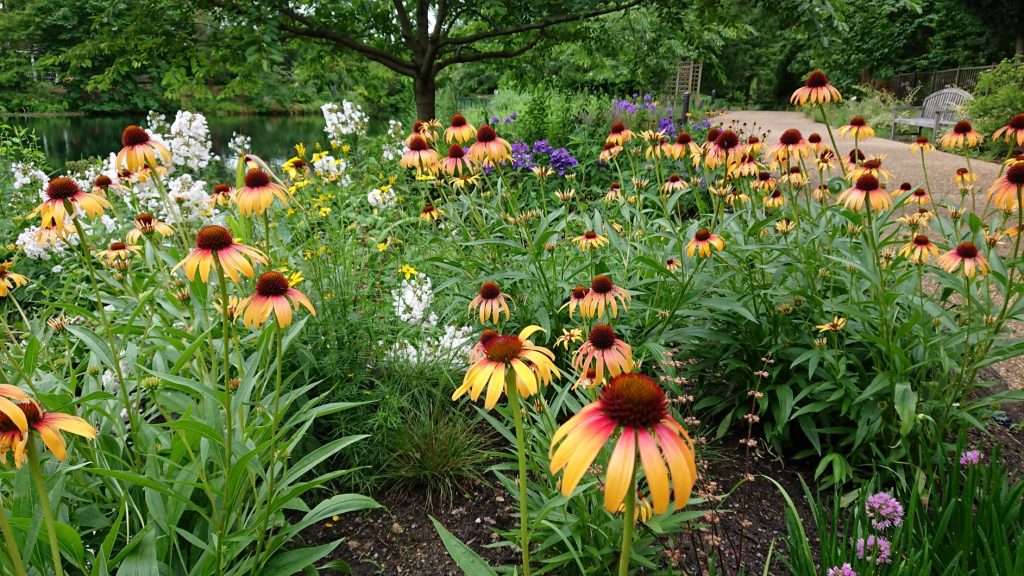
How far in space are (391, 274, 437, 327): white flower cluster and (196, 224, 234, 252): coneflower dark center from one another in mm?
1332

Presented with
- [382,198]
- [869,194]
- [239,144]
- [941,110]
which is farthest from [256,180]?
[941,110]

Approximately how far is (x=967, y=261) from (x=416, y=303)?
196cm

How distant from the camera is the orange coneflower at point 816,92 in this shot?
2193mm

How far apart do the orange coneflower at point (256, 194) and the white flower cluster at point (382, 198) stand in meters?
1.85

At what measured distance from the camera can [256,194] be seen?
1.48 m

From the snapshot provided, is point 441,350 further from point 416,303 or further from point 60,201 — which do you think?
point 60,201

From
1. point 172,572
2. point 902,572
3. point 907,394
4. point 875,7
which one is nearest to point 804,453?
point 907,394

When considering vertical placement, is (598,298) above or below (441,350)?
above

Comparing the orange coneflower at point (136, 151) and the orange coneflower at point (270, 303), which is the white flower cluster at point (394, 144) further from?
the orange coneflower at point (270, 303)

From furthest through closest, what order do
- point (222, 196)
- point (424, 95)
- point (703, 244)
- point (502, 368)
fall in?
point (424, 95) → point (222, 196) → point (703, 244) → point (502, 368)

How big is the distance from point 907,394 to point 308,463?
1.74m

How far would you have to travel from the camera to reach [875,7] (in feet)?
62.6

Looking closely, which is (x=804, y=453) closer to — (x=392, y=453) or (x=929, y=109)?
(x=392, y=453)

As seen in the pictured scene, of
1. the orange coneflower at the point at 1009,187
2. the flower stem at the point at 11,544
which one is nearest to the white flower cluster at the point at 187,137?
the flower stem at the point at 11,544
